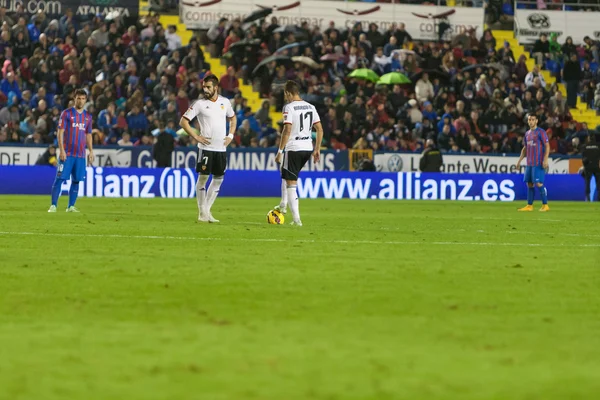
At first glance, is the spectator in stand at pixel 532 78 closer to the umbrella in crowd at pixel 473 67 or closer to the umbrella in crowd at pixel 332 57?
the umbrella in crowd at pixel 473 67

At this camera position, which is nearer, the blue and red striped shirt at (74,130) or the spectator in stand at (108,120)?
the blue and red striped shirt at (74,130)

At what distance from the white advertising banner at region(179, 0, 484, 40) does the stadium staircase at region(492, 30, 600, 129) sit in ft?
4.00

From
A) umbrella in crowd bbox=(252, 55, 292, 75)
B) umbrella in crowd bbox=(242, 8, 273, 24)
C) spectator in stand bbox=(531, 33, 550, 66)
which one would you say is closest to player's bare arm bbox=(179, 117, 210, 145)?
umbrella in crowd bbox=(252, 55, 292, 75)

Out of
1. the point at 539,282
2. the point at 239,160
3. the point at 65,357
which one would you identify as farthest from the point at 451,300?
the point at 239,160

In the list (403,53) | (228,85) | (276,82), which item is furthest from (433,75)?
(228,85)

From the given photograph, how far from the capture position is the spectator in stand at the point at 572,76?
142 ft

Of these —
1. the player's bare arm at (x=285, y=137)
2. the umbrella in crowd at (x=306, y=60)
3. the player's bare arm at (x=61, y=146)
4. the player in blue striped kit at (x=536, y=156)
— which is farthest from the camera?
the umbrella in crowd at (x=306, y=60)

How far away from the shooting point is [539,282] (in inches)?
387

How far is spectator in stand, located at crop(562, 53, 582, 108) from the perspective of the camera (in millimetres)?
43156

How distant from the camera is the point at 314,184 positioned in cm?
3544

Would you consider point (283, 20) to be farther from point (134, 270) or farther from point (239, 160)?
point (134, 270)

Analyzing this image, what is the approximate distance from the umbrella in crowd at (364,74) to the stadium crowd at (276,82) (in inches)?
13.1

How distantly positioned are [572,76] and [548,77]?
188 cm

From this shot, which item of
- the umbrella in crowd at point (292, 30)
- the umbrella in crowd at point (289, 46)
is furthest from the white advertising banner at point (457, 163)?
the umbrella in crowd at point (292, 30)
